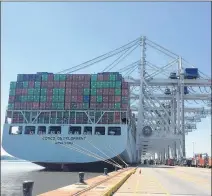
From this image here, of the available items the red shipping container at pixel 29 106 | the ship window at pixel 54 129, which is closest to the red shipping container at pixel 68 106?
the ship window at pixel 54 129

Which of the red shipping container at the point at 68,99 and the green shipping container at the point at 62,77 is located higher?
the green shipping container at the point at 62,77

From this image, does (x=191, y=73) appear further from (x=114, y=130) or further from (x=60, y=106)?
(x=60, y=106)

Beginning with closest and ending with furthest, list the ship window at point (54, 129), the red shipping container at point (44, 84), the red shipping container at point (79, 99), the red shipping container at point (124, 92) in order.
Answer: the ship window at point (54, 129)
the red shipping container at point (79, 99)
the red shipping container at point (124, 92)
the red shipping container at point (44, 84)

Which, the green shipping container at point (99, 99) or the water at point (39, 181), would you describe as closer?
the water at point (39, 181)

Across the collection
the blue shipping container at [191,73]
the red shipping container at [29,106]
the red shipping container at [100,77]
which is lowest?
the red shipping container at [29,106]

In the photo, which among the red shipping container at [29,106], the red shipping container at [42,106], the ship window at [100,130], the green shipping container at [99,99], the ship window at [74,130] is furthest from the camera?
the red shipping container at [29,106]

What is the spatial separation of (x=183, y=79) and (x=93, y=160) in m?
29.7

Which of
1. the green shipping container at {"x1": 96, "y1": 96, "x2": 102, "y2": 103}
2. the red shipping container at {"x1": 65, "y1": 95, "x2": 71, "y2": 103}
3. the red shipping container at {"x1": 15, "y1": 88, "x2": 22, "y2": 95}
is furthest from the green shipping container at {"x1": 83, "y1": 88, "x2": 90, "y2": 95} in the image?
the red shipping container at {"x1": 15, "y1": 88, "x2": 22, "y2": 95}

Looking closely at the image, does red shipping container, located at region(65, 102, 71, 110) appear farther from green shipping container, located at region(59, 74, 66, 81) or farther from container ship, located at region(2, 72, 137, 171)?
green shipping container, located at region(59, 74, 66, 81)

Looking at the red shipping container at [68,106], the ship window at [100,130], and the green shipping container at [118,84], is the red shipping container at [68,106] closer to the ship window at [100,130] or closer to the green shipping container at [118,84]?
the ship window at [100,130]

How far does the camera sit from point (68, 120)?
171ft

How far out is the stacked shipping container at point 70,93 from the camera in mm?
52625

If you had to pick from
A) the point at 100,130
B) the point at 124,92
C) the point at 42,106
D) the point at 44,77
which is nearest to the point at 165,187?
the point at 100,130

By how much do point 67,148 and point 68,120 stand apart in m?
4.93
